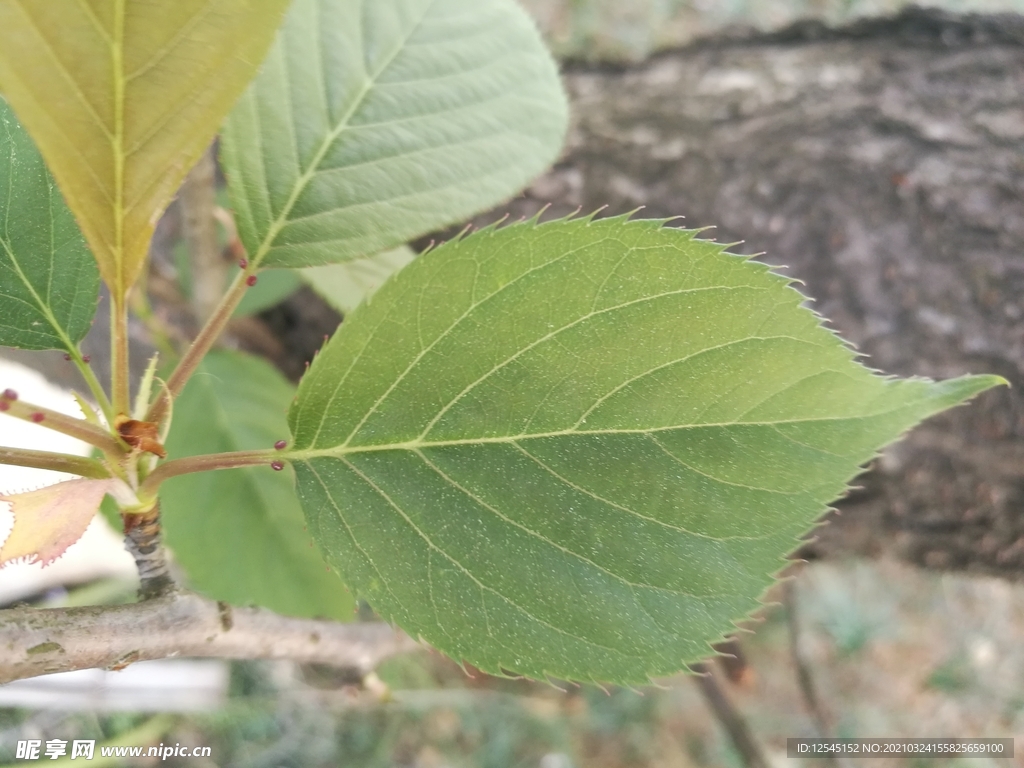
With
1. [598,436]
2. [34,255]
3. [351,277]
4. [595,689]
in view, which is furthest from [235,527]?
[595,689]

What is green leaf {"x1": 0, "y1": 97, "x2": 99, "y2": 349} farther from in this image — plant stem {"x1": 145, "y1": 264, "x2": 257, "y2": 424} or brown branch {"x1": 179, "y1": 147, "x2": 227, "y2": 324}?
brown branch {"x1": 179, "y1": 147, "x2": 227, "y2": 324}

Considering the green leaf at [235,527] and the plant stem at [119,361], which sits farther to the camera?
the green leaf at [235,527]

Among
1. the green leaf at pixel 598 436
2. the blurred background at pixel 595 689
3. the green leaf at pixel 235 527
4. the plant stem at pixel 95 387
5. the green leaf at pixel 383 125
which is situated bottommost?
the blurred background at pixel 595 689

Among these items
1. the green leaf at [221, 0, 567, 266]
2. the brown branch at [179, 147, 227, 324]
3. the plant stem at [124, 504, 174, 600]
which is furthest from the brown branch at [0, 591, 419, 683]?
the brown branch at [179, 147, 227, 324]

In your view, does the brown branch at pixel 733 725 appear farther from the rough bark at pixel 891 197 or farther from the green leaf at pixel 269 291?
the green leaf at pixel 269 291

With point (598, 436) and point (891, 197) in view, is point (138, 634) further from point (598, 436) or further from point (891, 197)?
point (891, 197)

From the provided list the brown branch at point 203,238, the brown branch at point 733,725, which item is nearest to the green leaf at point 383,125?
the brown branch at point 203,238
